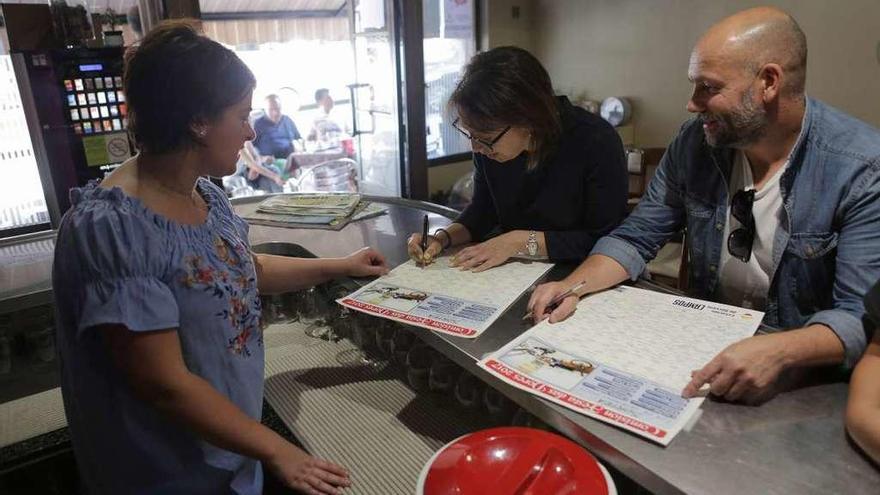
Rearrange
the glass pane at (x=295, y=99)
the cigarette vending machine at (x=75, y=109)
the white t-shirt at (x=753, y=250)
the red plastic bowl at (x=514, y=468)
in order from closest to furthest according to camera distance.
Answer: the red plastic bowl at (x=514, y=468) → the white t-shirt at (x=753, y=250) → the cigarette vending machine at (x=75, y=109) → the glass pane at (x=295, y=99)

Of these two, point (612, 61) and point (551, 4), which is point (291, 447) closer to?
point (612, 61)

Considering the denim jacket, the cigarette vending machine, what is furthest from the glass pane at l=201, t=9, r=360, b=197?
the denim jacket

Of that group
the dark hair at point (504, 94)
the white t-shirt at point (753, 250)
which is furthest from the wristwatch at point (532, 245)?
the white t-shirt at point (753, 250)

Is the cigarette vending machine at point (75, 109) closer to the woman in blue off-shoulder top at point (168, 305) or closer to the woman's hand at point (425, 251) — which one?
the woman's hand at point (425, 251)

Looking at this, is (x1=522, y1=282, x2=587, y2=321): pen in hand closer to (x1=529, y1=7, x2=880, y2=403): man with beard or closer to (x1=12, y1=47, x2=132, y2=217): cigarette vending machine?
(x1=529, y1=7, x2=880, y2=403): man with beard

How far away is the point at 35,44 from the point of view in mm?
2588

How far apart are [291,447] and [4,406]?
131 centimetres

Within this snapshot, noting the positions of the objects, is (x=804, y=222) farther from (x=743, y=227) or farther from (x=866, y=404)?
(x=866, y=404)

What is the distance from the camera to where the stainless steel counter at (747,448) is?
0.71 metres

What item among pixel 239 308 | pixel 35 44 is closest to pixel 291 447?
pixel 239 308

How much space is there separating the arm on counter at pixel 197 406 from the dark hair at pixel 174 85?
0.30 metres

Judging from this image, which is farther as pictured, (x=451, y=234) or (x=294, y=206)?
(x=294, y=206)

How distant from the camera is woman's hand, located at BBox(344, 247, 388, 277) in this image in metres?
1.46

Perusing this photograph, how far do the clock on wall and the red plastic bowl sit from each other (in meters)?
4.31
